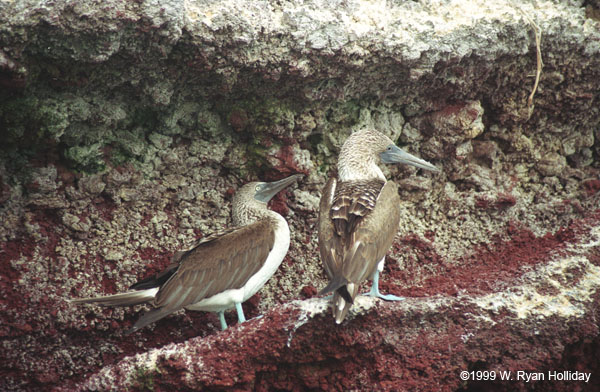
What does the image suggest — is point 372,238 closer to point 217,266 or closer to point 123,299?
point 217,266

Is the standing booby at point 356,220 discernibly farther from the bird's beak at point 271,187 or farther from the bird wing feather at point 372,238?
the bird's beak at point 271,187

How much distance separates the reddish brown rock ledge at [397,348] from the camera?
3.24 metres

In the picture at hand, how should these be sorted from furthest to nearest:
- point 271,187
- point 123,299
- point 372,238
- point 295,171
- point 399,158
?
1. point 295,171
2. point 399,158
3. point 271,187
4. point 372,238
5. point 123,299

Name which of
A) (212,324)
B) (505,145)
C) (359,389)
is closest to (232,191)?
(212,324)

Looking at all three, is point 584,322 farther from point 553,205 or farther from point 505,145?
point 505,145

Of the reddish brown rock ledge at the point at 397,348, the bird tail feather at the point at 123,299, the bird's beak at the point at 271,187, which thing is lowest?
the reddish brown rock ledge at the point at 397,348

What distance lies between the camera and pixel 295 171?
460 centimetres

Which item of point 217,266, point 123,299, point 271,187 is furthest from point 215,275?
point 271,187

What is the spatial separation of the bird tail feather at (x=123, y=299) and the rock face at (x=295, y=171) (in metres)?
0.35

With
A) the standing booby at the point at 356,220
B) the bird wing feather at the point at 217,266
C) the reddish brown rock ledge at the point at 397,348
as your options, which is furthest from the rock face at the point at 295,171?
the bird wing feather at the point at 217,266

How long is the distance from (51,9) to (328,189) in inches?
79.1

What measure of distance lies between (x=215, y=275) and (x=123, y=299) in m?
0.54

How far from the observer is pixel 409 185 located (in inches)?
194

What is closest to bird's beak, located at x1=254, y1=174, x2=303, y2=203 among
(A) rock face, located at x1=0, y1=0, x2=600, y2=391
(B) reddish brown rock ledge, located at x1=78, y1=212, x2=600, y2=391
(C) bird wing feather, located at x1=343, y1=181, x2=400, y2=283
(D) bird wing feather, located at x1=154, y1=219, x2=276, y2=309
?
(A) rock face, located at x1=0, y1=0, x2=600, y2=391
